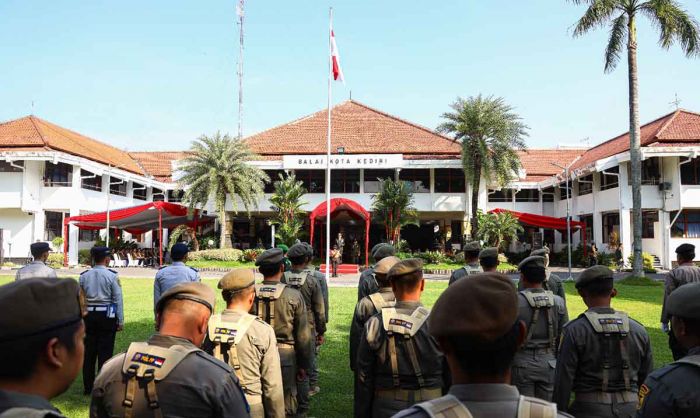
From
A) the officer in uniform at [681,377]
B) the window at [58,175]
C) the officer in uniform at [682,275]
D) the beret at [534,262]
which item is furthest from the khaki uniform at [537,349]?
the window at [58,175]

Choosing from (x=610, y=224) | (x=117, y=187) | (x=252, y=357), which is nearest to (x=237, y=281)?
(x=252, y=357)

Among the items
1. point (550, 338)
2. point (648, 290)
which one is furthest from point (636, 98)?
point (550, 338)

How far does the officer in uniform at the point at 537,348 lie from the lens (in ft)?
13.7

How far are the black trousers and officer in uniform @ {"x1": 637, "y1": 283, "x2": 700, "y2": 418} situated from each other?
566 centimetres

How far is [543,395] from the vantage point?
4.18m

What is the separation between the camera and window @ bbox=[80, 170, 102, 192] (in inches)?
1188

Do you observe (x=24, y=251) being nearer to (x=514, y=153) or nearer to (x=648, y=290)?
(x=514, y=153)

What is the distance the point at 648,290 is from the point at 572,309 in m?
6.58

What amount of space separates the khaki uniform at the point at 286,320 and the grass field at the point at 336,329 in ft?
4.41

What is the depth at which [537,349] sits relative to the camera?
421 centimetres

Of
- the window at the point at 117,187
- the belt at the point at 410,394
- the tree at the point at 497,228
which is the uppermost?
the window at the point at 117,187

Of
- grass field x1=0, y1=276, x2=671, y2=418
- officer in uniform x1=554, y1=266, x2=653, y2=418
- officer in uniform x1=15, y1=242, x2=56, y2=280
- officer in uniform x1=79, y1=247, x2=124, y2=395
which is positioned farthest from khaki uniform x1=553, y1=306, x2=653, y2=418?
officer in uniform x1=15, y1=242, x2=56, y2=280

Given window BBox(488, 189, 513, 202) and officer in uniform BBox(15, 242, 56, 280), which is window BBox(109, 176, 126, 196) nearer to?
window BBox(488, 189, 513, 202)

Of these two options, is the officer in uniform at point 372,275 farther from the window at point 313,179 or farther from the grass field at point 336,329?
the window at point 313,179
